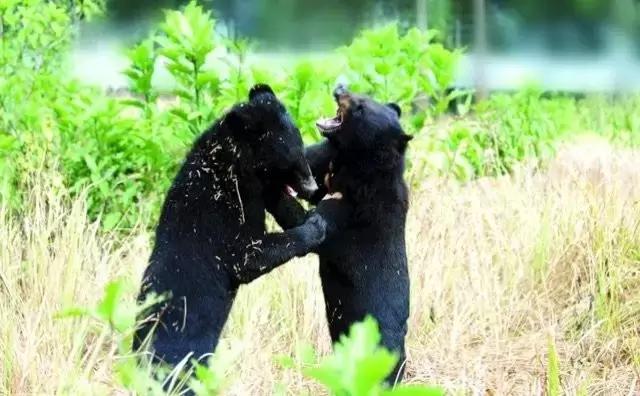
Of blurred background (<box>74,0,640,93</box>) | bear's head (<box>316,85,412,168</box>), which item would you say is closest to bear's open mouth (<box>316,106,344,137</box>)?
bear's head (<box>316,85,412,168</box>)

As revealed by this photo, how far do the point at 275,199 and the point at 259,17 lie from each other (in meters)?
6.15

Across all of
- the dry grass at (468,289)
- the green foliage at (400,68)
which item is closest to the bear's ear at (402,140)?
the dry grass at (468,289)

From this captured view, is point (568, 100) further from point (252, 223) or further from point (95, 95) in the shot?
point (252, 223)

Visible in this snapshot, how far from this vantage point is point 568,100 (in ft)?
30.7

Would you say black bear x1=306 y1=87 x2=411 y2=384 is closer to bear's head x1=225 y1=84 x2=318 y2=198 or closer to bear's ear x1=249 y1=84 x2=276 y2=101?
bear's head x1=225 y1=84 x2=318 y2=198

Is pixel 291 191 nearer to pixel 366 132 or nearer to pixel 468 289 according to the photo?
pixel 366 132

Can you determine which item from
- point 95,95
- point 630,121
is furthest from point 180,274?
point 630,121

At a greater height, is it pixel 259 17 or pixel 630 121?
pixel 259 17

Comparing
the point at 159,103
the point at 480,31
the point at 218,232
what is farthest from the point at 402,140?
the point at 480,31

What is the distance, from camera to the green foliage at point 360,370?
0.97 meters

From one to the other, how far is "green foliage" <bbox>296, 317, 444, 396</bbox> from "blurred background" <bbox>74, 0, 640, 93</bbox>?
6.97m

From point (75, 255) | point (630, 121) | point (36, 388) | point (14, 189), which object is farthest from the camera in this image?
point (630, 121)

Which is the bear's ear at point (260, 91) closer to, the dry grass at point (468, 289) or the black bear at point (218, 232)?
the black bear at point (218, 232)

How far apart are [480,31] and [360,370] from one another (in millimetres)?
9339
